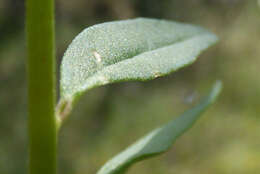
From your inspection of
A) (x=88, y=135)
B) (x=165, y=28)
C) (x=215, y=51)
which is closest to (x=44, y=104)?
(x=165, y=28)

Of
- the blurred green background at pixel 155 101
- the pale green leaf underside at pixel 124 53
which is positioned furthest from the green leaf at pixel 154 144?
the blurred green background at pixel 155 101

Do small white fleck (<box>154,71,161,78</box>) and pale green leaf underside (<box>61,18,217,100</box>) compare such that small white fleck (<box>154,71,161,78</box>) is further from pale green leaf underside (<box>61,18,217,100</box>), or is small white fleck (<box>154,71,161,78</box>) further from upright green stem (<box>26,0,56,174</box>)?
upright green stem (<box>26,0,56,174</box>)

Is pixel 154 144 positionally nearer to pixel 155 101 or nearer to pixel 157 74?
pixel 157 74

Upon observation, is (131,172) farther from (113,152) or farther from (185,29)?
(185,29)

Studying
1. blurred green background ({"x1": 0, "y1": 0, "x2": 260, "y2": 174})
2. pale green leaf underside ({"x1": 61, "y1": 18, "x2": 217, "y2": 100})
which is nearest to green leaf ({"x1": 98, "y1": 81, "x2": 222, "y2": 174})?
pale green leaf underside ({"x1": 61, "y1": 18, "x2": 217, "y2": 100})

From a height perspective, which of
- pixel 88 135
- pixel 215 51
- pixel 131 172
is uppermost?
pixel 215 51

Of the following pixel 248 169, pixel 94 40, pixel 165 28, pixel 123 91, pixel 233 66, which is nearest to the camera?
pixel 94 40
